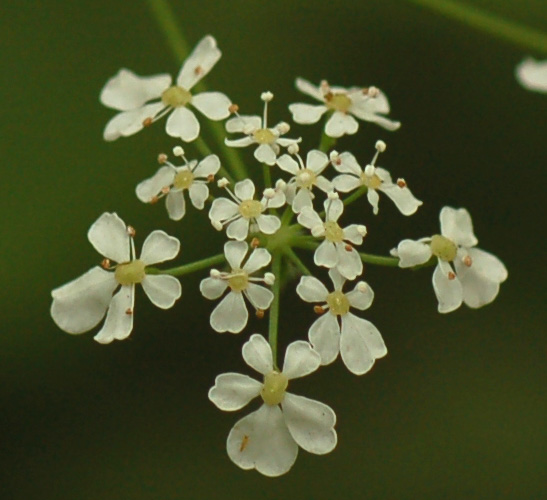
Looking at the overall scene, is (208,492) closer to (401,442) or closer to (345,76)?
(401,442)

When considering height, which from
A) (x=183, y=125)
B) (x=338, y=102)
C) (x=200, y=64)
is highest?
(x=200, y=64)

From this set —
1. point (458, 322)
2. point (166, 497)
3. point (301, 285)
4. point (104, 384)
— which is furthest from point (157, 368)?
point (301, 285)

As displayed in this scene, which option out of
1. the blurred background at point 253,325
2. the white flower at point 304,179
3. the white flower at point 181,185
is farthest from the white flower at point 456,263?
the blurred background at point 253,325

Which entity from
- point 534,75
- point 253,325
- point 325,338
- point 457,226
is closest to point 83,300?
point 325,338

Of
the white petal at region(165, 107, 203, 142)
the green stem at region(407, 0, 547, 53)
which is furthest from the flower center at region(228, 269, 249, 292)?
the green stem at region(407, 0, 547, 53)

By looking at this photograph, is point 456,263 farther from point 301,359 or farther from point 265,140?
point 265,140

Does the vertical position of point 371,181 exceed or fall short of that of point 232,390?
it exceeds it
